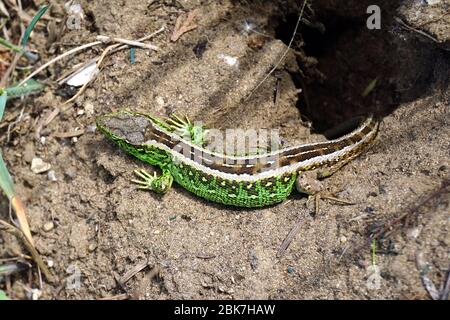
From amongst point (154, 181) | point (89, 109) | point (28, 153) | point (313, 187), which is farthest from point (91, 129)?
point (313, 187)

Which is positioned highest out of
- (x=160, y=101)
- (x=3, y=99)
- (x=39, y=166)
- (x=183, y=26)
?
(x=183, y=26)

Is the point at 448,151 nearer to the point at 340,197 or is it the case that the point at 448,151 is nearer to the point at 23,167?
the point at 340,197

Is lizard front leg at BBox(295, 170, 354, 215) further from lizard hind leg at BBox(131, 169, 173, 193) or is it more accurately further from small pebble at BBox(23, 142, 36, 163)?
small pebble at BBox(23, 142, 36, 163)

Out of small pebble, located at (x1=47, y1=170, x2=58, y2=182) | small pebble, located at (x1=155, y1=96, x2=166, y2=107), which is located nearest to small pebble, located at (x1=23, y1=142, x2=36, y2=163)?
small pebble, located at (x1=47, y1=170, x2=58, y2=182)

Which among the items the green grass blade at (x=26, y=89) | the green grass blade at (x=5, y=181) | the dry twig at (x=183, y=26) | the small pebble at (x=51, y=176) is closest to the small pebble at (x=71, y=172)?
the small pebble at (x=51, y=176)

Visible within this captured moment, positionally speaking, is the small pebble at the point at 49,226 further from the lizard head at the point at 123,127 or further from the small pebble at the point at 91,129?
the lizard head at the point at 123,127

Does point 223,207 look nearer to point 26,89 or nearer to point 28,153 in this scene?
point 28,153
